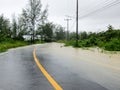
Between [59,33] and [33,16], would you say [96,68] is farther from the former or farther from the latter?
[59,33]

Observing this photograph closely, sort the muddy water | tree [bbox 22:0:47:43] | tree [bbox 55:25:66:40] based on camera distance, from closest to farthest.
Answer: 1. the muddy water
2. tree [bbox 22:0:47:43]
3. tree [bbox 55:25:66:40]

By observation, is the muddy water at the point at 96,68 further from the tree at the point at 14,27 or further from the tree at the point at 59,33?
the tree at the point at 59,33

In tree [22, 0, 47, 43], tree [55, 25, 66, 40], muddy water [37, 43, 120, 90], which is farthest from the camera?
tree [55, 25, 66, 40]

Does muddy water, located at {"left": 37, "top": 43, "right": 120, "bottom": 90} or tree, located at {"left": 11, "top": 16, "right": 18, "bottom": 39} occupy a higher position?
tree, located at {"left": 11, "top": 16, "right": 18, "bottom": 39}

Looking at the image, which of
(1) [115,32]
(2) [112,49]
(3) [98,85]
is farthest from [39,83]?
(1) [115,32]

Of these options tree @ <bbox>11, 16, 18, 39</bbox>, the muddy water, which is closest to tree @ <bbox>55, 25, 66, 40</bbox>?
tree @ <bbox>11, 16, 18, 39</bbox>

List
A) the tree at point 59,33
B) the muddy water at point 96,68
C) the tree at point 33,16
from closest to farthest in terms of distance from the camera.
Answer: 1. the muddy water at point 96,68
2. the tree at point 33,16
3. the tree at point 59,33

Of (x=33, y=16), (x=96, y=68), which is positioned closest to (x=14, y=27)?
(x=33, y=16)

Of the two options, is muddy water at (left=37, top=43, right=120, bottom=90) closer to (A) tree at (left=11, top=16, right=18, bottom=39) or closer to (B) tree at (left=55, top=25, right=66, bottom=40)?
(A) tree at (left=11, top=16, right=18, bottom=39)

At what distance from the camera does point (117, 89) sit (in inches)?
237

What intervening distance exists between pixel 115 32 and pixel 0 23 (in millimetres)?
46842

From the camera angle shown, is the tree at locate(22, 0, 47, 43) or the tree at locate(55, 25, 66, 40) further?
the tree at locate(55, 25, 66, 40)

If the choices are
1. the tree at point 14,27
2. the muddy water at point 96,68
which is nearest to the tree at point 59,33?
the tree at point 14,27

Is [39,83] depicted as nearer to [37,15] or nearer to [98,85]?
[98,85]
